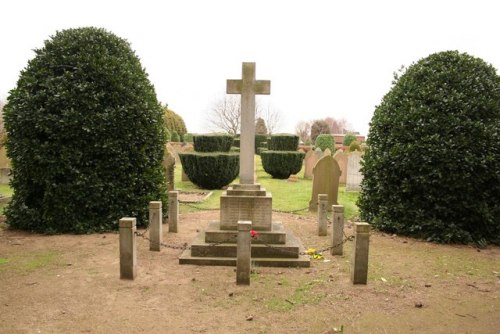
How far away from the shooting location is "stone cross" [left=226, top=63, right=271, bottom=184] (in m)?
7.10

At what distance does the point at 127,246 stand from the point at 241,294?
5.85 feet

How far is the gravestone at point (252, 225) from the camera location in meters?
6.41

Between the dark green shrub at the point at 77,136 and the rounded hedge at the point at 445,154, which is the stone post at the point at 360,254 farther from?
the dark green shrub at the point at 77,136

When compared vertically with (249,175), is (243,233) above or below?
below

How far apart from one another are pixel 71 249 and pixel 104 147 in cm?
221

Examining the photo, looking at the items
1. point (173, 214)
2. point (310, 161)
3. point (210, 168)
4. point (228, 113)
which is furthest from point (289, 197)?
point (228, 113)

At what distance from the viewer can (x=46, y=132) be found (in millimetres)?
7922

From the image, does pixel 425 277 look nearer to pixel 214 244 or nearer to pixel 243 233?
pixel 243 233

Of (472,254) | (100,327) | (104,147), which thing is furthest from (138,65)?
(472,254)

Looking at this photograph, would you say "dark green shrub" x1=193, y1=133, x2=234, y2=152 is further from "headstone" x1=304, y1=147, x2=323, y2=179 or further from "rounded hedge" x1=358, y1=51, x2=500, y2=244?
"rounded hedge" x1=358, y1=51, x2=500, y2=244

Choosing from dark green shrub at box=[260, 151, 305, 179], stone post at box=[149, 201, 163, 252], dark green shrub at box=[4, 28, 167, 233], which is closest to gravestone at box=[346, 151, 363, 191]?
dark green shrub at box=[260, 151, 305, 179]

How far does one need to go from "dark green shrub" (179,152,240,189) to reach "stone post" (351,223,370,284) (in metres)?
11.0

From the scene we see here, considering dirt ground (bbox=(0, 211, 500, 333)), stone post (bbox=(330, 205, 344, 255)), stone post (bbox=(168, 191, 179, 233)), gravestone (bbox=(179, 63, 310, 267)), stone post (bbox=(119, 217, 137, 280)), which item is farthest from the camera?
stone post (bbox=(168, 191, 179, 233))

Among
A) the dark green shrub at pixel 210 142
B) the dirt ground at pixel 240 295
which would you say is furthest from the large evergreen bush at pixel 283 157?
the dirt ground at pixel 240 295
